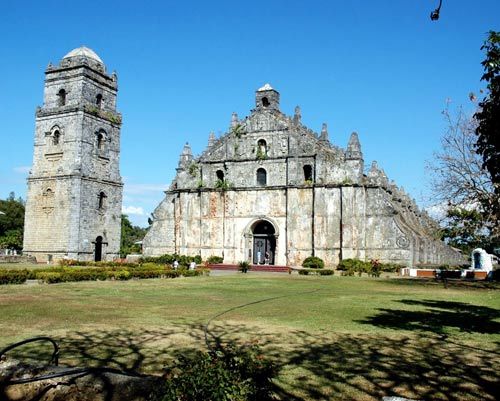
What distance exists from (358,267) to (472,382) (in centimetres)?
2633

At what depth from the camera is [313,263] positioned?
1374 inches

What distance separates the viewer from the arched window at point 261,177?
3872 centimetres

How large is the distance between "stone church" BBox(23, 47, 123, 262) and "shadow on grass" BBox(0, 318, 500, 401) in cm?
3244

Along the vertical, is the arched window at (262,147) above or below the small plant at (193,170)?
above

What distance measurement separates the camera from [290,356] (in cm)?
786

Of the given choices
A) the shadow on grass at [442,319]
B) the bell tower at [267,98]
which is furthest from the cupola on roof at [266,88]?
the shadow on grass at [442,319]

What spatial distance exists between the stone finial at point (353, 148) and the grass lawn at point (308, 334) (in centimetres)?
1948

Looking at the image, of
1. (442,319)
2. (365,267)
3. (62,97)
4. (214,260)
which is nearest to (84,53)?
(62,97)

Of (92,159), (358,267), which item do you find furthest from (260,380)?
(92,159)

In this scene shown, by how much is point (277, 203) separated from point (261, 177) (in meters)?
2.43

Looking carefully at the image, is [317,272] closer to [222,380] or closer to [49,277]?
[49,277]

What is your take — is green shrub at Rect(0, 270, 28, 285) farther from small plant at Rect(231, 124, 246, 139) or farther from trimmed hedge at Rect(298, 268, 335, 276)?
small plant at Rect(231, 124, 246, 139)

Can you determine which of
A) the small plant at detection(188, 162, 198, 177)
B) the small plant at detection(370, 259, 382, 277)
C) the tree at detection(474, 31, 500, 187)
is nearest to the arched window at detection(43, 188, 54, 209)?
the small plant at detection(188, 162, 198, 177)

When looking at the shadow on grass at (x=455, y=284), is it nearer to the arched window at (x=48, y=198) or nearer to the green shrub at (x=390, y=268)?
the green shrub at (x=390, y=268)
